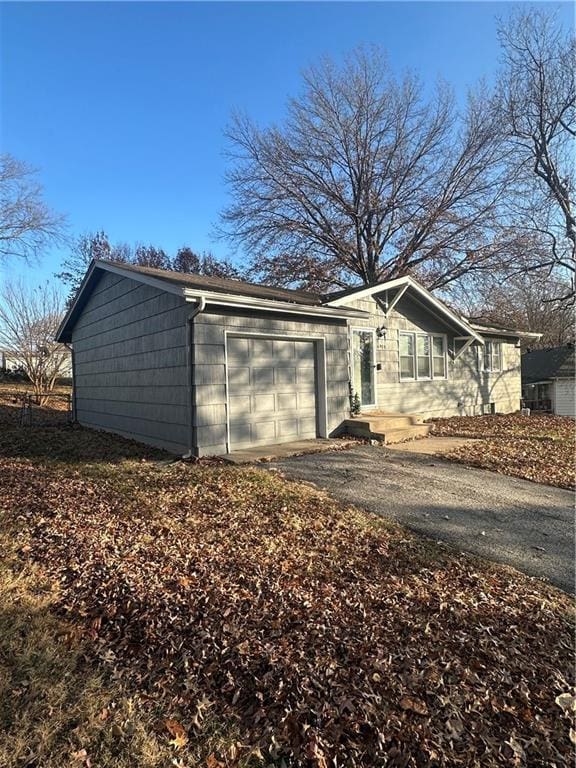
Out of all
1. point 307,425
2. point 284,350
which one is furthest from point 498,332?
point 284,350

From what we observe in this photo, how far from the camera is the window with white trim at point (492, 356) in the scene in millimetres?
17031

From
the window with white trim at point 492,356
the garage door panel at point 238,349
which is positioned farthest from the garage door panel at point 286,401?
the window with white trim at point 492,356

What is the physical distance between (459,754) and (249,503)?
373cm

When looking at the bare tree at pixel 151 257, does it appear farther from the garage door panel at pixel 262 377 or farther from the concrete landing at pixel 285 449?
the concrete landing at pixel 285 449

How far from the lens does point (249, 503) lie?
556cm

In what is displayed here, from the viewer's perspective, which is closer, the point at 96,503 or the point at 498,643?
the point at 498,643

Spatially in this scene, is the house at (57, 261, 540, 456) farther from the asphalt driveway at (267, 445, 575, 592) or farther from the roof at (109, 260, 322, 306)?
the asphalt driveway at (267, 445, 575, 592)

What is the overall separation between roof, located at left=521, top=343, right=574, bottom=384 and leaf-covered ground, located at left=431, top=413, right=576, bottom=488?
13727 millimetres

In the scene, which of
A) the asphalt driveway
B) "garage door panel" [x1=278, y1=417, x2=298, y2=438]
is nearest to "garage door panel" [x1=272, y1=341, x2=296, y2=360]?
"garage door panel" [x1=278, y1=417, x2=298, y2=438]

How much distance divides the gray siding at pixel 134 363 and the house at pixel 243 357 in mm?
31

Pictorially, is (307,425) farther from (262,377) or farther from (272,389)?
(262,377)

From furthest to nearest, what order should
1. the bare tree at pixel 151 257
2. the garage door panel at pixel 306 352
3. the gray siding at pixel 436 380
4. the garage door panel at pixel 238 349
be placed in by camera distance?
the bare tree at pixel 151 257 → the gray siding at pixel 436 380 → the garage door panel at pixel 306 352 → the garage door panel at pixel 238 349

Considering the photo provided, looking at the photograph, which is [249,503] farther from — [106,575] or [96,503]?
[106,575]

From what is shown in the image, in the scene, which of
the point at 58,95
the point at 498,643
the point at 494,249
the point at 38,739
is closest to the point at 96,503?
the point at 38,739
